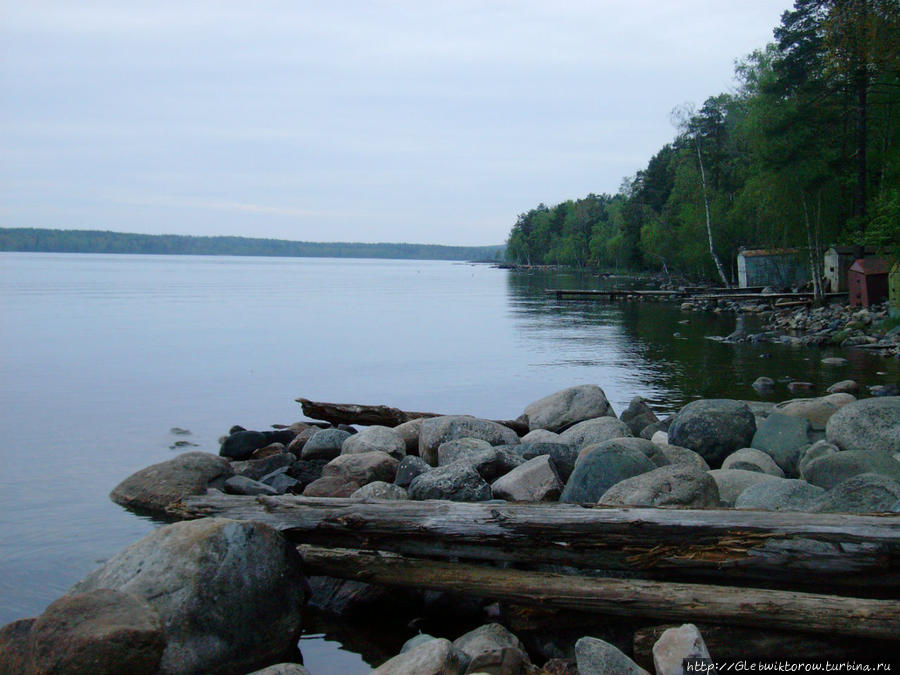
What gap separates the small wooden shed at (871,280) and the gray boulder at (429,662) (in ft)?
120

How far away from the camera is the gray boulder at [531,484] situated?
8891 mm

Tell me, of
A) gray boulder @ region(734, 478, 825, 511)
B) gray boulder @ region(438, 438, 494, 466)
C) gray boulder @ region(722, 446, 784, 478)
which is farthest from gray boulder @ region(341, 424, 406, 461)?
gray boulder @ region(734, 478, 825, 511)

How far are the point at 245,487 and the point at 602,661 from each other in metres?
6.69

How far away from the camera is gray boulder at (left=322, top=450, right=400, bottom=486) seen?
35.0 ft

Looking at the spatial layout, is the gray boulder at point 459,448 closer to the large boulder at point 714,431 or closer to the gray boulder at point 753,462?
the large boulder at point 714,431

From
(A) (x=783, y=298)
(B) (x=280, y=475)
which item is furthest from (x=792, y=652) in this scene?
(A) (x=783, y=298)

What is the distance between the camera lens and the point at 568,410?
1416cm

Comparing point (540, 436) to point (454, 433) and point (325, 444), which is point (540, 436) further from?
point (325, 444)

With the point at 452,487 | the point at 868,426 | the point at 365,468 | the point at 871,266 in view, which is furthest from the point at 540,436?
the point at 871,266

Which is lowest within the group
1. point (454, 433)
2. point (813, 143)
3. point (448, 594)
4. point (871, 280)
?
point (448, 594)

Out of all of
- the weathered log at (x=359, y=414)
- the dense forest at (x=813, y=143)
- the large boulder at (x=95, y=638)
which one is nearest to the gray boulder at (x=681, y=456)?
the weathered log at (x=359, y=414)

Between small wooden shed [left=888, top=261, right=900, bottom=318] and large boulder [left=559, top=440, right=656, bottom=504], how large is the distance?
2689 cm

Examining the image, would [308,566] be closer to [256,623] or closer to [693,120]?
[256,623]

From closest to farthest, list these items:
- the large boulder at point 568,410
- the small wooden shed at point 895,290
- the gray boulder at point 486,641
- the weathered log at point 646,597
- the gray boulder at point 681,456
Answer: the weathered log at point 646,597, the gray boulder at point 486,641, the gray boulder at point 681,456, the large boulder at point 568,410, the small wooden shed at point 895,290
